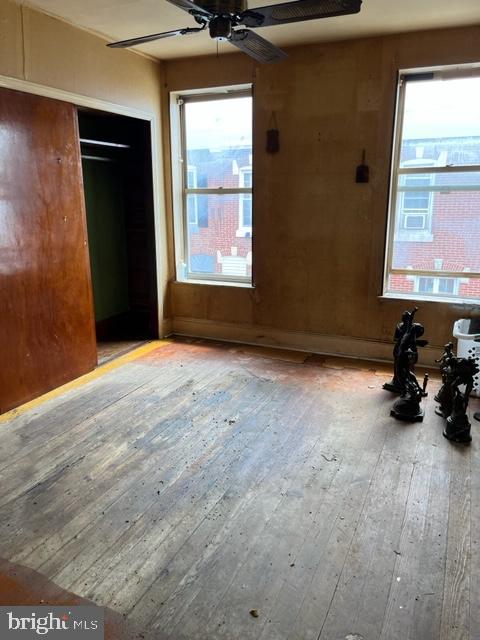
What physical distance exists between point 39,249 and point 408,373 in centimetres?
282

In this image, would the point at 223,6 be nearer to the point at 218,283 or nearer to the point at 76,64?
the point at 76,64

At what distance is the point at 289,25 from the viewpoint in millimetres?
3586

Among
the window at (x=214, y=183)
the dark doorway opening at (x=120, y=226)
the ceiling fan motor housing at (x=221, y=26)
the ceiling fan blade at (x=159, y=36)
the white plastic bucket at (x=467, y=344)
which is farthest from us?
the dark doorway opening at (x=120, y=226)

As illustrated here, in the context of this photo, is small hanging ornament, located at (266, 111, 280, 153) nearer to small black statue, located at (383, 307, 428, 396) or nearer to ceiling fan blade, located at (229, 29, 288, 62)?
ceiling fan blade, located at (229, 29, 288, 62)

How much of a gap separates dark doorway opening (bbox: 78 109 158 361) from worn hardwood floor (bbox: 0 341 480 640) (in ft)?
5.56

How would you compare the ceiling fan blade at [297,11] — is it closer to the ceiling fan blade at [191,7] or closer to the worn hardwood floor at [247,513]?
the ceiling fan blade at [191,7]

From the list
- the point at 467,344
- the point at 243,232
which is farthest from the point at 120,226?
the point at 467,344

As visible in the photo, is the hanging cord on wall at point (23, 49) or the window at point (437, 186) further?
the window at point (437, 186)

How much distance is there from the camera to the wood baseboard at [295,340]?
4309 millimetres

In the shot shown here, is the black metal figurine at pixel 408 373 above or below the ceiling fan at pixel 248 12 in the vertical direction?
below

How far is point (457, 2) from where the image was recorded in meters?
3.16

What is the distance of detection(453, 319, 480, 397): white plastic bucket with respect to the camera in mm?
3445

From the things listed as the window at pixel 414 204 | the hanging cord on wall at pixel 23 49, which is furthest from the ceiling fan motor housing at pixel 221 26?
the window at pixel 414 204

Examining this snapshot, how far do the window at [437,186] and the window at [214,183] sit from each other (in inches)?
55.1
